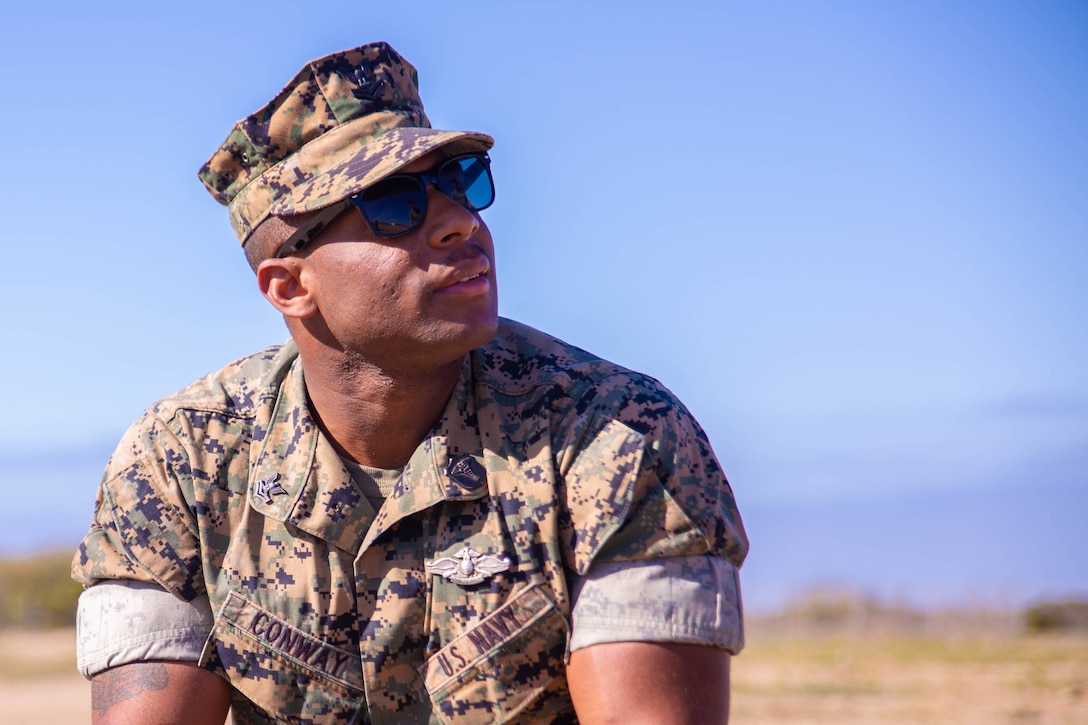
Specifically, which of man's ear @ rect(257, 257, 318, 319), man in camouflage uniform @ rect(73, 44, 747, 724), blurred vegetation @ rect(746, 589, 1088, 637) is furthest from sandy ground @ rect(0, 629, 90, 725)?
blurred vegetation @ rect(746, 589, 1088, 637)

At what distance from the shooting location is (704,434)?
4.03 m

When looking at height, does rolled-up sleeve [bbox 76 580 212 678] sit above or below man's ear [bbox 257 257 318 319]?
below

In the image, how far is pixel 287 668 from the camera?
12.6ft

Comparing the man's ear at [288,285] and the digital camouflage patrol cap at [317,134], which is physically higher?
the digital camouflage patrol cap at [317,134]

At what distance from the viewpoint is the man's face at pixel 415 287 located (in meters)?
3.69

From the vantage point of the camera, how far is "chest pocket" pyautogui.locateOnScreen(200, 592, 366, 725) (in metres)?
3.82

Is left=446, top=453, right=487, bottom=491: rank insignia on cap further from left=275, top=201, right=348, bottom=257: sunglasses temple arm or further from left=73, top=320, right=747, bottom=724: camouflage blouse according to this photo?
left=275, top=201, right=348, bottom=257: sunglasses temple arm

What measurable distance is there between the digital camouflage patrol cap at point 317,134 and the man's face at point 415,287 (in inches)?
6.3

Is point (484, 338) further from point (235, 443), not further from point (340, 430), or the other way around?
point (235, 443)

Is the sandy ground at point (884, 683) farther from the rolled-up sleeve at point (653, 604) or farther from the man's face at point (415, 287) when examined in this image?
the man's face at point (415, 287)

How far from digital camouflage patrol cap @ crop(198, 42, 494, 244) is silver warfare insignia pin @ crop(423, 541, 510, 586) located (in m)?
1.18

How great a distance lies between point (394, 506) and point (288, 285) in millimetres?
811

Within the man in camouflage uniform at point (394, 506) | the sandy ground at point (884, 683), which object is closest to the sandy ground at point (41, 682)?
the sandy ground at point (884, 683)

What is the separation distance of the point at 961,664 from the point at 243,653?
9.29 meters
